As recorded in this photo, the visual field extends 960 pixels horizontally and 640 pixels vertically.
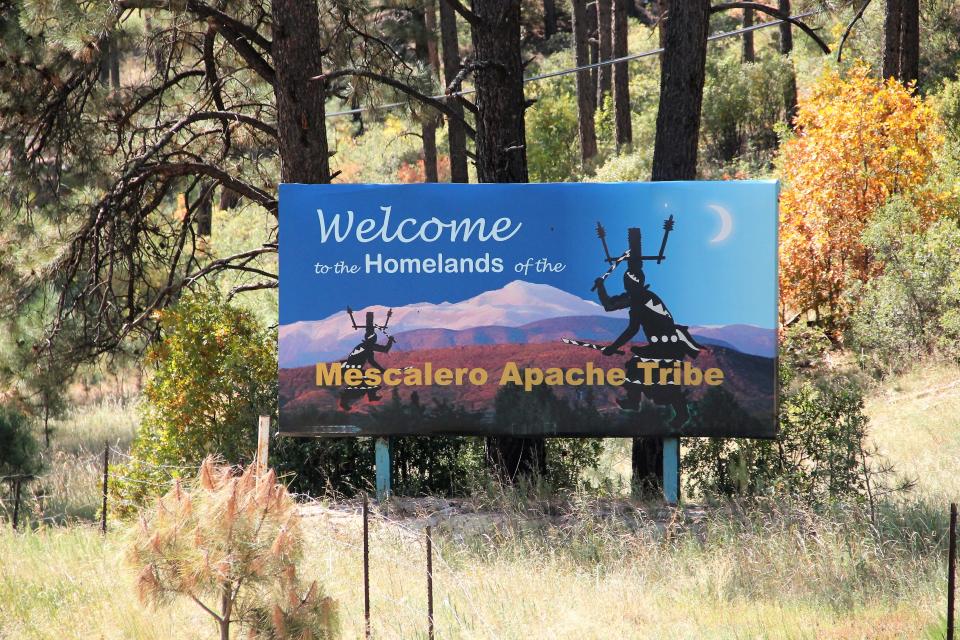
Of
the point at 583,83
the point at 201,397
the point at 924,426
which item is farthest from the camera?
the point at 583,83

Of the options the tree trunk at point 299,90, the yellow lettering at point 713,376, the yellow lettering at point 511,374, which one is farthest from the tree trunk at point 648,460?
the tree trunk at point 299,90

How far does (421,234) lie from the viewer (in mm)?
10133

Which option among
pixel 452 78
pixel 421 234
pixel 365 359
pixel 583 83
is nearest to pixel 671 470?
pixel 365 359

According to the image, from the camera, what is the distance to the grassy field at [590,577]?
265 inches

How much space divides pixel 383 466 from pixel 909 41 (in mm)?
14107

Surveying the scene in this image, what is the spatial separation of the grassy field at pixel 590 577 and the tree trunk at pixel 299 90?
3920 mm

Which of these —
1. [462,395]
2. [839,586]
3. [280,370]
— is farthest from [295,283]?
[839,586]

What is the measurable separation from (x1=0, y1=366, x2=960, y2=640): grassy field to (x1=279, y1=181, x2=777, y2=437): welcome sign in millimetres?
911

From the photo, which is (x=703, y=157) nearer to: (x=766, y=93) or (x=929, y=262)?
(x=766, y=93)

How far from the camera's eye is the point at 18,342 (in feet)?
52.9

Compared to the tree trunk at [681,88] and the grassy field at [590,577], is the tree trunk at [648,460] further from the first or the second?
the tree trunk at [681,88]

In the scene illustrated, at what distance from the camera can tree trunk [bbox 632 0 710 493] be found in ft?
37.2

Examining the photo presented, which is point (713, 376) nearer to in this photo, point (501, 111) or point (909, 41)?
point (501, 111)

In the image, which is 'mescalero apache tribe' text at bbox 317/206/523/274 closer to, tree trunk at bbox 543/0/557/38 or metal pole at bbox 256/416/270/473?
metal pole at bbox 256/416/270/473
